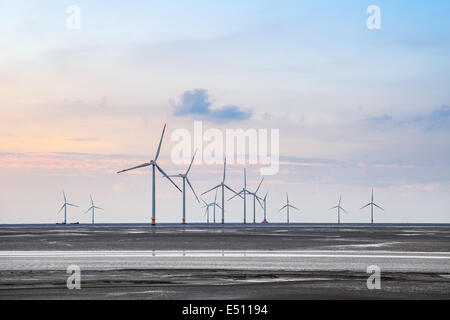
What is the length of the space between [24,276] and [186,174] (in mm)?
162245

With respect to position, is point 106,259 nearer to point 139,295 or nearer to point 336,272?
point 336,272

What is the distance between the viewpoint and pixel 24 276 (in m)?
26.3
